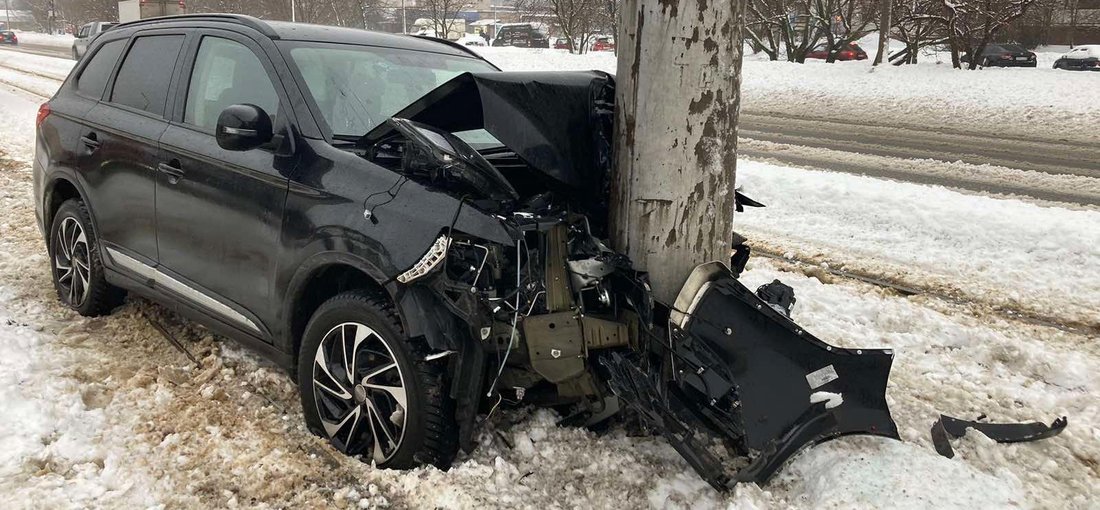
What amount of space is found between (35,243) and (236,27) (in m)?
3.68

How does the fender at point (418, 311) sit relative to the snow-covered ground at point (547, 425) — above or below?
above

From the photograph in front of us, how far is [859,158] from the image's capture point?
12.1 meters

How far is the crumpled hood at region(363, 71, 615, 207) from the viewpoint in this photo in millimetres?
3248

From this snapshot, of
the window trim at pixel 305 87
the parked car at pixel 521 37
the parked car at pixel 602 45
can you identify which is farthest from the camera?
the parked car at pixel 521 37

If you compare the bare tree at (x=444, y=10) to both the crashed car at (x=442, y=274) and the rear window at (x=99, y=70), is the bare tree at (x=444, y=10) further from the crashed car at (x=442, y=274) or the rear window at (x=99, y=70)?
the crashed car at (x=442, y=274)

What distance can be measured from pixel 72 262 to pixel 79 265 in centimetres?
10

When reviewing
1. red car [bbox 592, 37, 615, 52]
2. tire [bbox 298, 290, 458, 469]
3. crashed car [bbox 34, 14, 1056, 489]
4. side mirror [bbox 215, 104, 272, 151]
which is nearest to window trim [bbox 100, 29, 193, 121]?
crashed car [bbox 34, 14, 1056, 489]

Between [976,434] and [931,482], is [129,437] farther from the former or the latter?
[976,434]

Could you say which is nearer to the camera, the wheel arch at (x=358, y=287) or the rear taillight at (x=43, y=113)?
the wheel arch at (x=358, y=287)

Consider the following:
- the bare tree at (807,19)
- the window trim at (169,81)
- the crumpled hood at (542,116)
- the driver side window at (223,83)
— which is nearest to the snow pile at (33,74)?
the window trim at (169,81)

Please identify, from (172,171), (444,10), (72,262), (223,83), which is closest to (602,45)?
(444,10)

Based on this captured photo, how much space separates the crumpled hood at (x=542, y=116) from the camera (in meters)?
3.25

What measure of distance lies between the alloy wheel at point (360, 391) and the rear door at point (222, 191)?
437 millimetres

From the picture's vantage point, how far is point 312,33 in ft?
13.2
